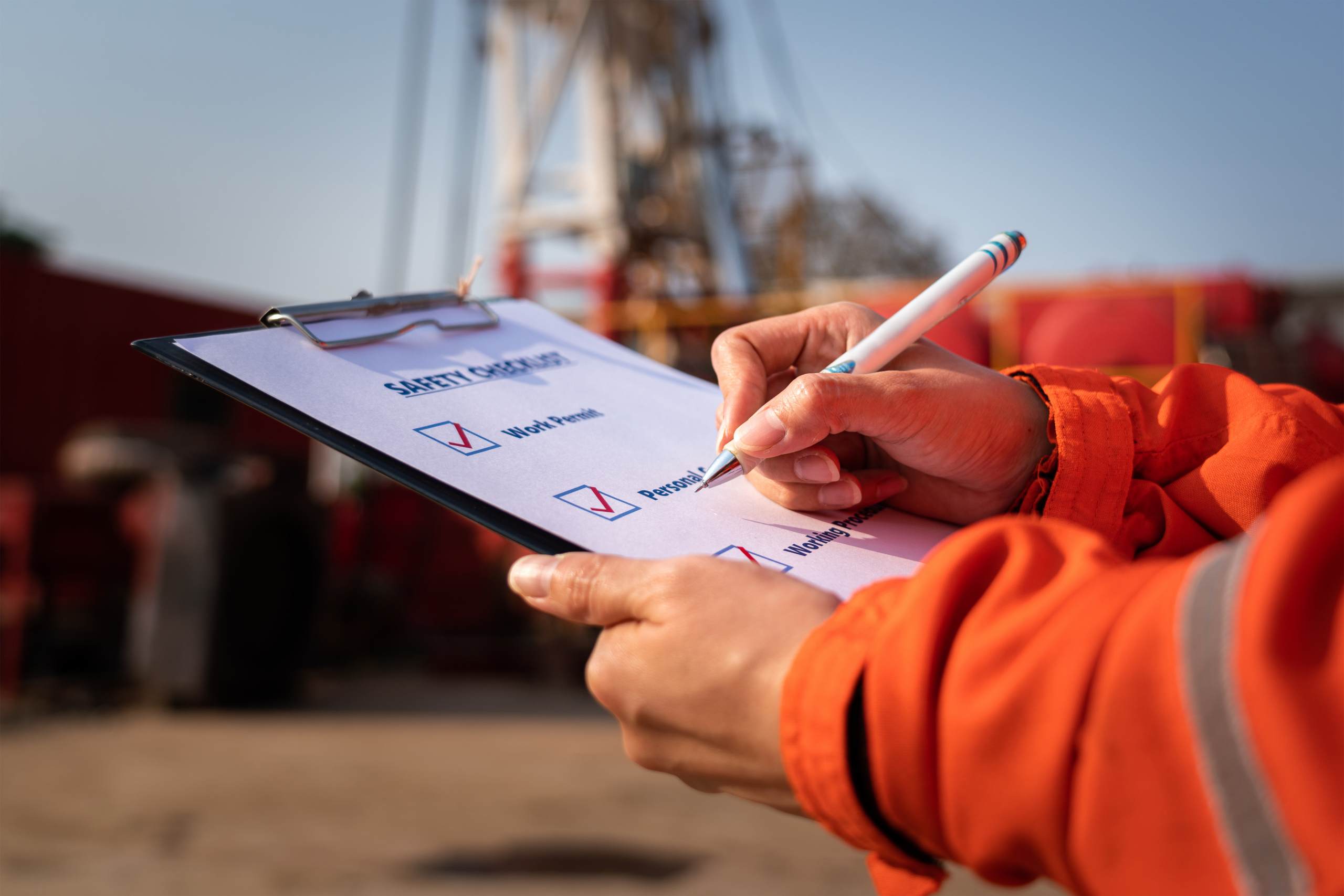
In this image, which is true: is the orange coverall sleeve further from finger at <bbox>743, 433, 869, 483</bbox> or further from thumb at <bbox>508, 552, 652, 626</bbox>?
thumb at <bbox>508, 552, 652, 626</bbox>

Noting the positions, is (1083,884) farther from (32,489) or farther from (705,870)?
(32,489)

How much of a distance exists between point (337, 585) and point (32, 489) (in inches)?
66.4

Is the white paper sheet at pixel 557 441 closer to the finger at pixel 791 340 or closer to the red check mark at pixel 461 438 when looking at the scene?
the red check mark at pixel 461 438

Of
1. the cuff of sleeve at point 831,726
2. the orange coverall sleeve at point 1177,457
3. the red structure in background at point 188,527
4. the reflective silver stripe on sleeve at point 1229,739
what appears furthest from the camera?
the red structure in background at point 188,527

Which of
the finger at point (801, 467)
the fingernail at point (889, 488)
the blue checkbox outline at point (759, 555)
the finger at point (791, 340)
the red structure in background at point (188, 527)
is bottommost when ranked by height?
the red structure in background at point (188, 527)

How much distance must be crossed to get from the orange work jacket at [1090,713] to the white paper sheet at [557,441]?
0.68ft

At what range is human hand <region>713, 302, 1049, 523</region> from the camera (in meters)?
0.91

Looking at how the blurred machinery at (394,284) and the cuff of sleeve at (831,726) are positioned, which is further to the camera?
the blurred machinery at (394,284)

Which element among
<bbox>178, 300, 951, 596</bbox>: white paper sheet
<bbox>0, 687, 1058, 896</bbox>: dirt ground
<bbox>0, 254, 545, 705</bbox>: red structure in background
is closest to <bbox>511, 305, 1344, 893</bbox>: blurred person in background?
<bbox>178, 300, 951, 596</bbox>: white paper sheet

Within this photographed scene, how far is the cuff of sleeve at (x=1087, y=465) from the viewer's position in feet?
3.15

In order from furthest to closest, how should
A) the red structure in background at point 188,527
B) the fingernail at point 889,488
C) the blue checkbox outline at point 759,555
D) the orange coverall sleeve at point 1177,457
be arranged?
the red structure in background at point 188,527 → the fingernail at point 889,488 → the orange coverall sleeve at point 1177,457 → the blue checkbox outline at point 759,555

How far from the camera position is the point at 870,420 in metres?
0.94

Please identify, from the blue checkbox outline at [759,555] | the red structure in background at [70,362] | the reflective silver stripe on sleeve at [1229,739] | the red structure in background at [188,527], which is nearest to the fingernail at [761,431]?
the blue checkbox outline at [759,555]

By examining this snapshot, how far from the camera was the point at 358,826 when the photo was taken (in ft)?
10.1
